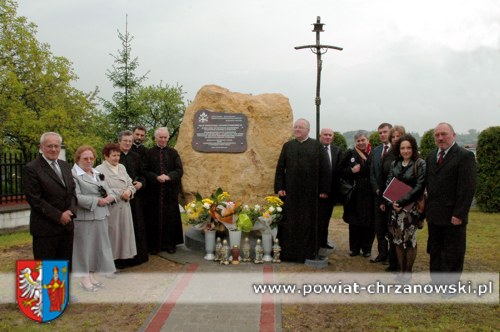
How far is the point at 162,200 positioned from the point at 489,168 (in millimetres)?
9439

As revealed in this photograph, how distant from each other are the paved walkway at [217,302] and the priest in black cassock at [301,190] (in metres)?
0.52

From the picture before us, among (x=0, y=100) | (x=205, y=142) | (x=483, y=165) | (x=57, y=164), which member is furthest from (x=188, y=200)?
(x=0, y=100)

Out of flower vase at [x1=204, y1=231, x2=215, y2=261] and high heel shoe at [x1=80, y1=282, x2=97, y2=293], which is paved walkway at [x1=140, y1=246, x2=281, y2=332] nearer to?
flower vase at [x1=204, y1=231, x2=215, y2=261]

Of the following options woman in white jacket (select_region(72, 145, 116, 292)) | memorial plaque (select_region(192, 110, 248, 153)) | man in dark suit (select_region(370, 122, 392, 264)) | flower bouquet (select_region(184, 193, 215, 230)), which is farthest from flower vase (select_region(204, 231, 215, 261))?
man in dark suit (select_region(370, 122, 392, 264))

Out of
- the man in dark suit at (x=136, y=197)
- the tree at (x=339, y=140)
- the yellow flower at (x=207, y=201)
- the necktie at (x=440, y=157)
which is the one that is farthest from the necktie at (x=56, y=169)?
the tree at (x=339, y=140)

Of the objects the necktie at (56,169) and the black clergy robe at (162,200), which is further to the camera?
the black clergy robe at (162,200)

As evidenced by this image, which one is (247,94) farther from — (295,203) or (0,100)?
(0,100)

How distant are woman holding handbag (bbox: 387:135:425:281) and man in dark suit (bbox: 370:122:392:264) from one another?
0.59 metres

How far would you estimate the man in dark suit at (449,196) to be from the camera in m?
4.70

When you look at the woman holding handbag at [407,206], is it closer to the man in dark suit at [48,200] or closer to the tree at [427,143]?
the man in dark suit at [48,200]

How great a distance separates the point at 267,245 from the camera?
6.41m

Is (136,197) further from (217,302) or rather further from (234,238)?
(217,302)

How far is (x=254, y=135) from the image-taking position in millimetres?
6965

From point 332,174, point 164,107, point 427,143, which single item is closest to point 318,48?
point 332,174
